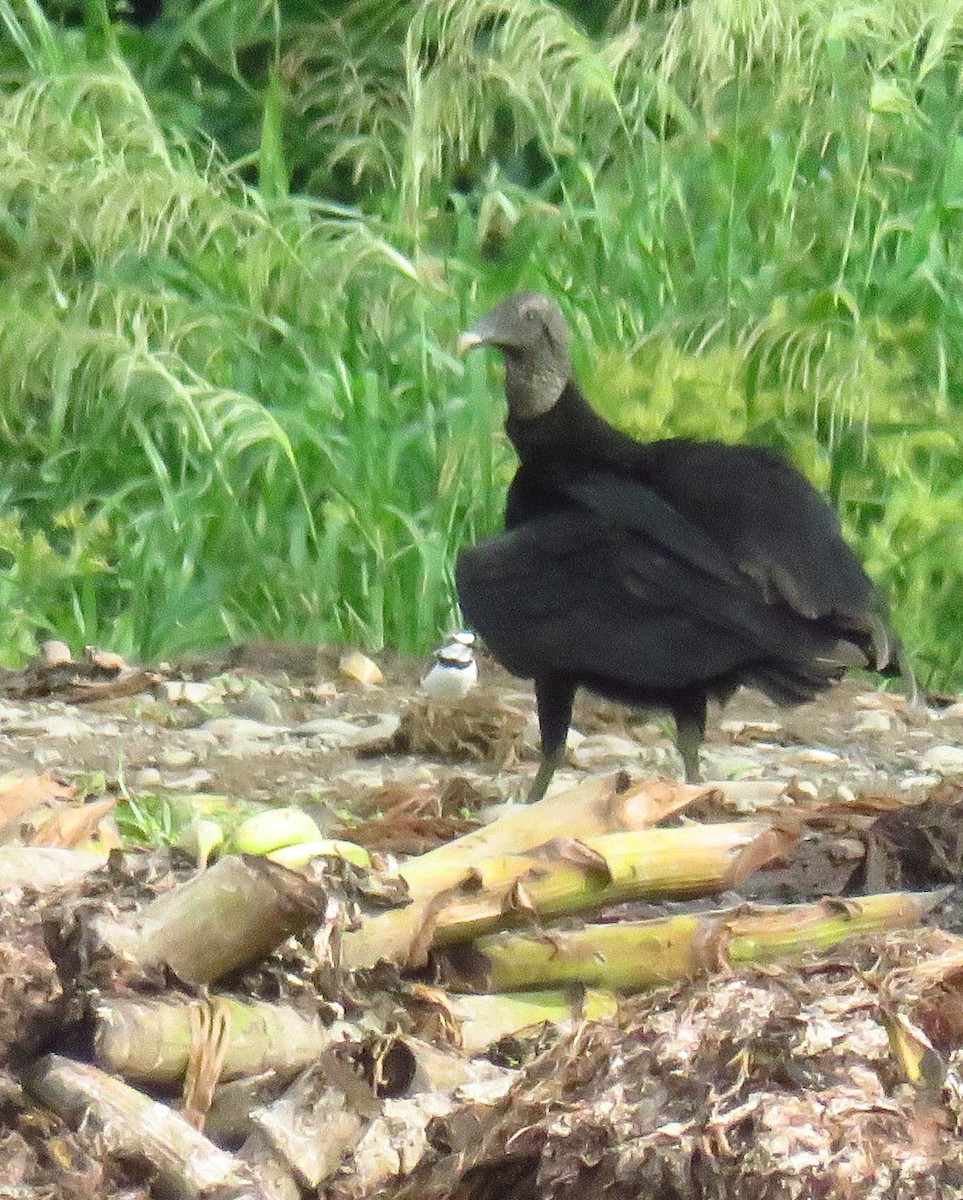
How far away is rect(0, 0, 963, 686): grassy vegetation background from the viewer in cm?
559

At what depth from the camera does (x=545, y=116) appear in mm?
6844

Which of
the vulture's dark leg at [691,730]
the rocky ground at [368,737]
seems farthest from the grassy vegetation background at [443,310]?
the vulture's dark leg at [691,730]

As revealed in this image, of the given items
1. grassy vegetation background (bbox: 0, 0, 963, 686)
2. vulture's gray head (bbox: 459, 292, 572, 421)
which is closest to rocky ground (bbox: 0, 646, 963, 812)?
grassy vegetation background (bbox: 0, 0, 963, 686)

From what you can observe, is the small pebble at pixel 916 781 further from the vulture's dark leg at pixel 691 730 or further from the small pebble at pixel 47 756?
the small pebble at pixel 47 756

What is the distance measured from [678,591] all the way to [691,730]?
1.12ft

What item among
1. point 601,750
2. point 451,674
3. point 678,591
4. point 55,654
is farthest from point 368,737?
point 55,654

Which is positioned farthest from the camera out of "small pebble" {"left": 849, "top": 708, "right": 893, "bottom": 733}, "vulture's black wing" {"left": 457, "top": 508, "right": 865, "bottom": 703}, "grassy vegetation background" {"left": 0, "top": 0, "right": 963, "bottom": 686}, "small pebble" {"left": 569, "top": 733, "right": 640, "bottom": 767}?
"grassy vegetation background" {"left": 0, "top": 0, "right": 963, "bottom": 686}

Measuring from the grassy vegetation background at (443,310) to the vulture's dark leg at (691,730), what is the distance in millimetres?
1459

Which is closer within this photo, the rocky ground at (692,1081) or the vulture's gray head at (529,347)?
the rocky ground at (692,1081)

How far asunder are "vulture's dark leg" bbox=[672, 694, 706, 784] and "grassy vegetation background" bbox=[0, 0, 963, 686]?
1.46m

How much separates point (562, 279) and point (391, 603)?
135 cm

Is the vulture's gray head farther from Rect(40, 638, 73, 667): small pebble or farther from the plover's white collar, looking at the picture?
Rect(40, 638, 73, 667): small pebble

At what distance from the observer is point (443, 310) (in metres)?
6.36

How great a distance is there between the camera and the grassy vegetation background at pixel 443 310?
18.4ft
